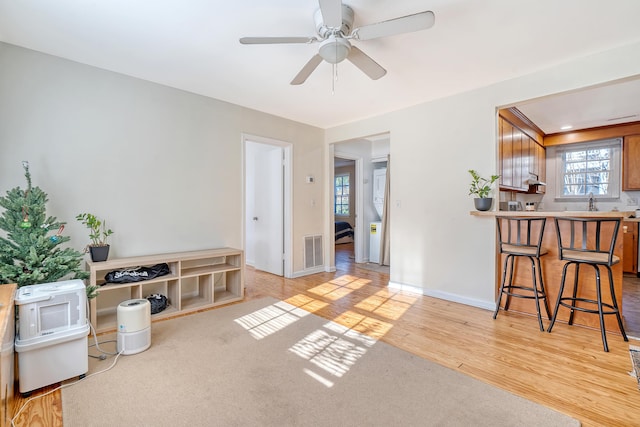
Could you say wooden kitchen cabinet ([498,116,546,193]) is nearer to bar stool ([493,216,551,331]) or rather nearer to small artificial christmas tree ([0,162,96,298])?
bar stool ([493,216,551,331])

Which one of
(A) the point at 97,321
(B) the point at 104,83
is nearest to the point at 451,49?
(B) the point at 104,83

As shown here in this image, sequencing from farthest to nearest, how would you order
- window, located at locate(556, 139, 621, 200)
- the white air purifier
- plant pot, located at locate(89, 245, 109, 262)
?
window, located at locate(556, 139, 621, 200), plant pot, located at locate(89, 245, 109, 262), the white air purifier

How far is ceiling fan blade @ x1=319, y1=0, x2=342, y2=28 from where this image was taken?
1.65 metres

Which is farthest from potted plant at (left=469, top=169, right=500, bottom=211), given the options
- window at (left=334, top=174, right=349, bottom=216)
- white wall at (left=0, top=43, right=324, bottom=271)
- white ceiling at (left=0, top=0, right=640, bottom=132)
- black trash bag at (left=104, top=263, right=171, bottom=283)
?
window at (left=334, top=174, right=349, bottom=216)

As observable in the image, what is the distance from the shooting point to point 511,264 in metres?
3.17

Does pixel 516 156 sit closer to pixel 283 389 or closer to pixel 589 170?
pixel 589 170

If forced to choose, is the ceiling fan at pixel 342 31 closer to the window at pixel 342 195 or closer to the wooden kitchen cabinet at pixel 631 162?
the wooden kitchen cabinet at pixel 631 162

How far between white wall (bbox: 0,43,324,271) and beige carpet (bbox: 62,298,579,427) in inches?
52.7

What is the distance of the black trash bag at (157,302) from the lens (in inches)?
119

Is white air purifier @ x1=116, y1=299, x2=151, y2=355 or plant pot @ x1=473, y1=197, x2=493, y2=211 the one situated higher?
plant pot @ x1=473, y1=197, x2=493, y2=211

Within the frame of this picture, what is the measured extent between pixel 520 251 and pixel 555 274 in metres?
0.47

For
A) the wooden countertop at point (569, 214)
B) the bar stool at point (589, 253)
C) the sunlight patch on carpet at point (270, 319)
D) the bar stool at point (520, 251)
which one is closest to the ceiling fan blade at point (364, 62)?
the wooden countertop at point (569, 214)

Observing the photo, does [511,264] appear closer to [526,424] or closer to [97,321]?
[526,424]

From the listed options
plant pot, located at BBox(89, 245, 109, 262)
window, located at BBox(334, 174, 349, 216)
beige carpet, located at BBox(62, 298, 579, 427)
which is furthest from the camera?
window, located at BBox(334, 174, 349, 216)
